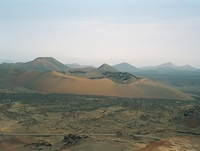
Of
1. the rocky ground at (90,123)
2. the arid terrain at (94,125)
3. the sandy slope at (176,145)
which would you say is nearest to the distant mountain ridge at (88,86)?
the arid terrain at (94,125)

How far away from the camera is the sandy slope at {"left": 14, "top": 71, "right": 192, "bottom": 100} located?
64.0 m

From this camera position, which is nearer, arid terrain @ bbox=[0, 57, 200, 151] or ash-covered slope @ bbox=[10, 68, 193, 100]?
arid terrain @ bbox=[0, 57, 200, 151]

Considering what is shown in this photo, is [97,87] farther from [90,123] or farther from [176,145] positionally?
[176,145]

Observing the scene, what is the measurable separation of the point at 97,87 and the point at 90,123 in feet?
109

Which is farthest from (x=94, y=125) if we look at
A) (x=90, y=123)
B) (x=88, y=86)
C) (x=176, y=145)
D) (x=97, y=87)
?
(x=88, y=86)

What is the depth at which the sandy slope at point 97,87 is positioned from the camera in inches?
2520

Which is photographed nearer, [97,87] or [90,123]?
[90,123]

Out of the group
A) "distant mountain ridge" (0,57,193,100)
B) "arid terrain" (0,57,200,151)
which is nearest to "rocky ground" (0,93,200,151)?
"arid terrain" (0,57,200,151)

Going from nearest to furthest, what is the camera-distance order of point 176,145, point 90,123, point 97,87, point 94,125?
point 176,145 → point 94,125 → point 90,123 → point 97,87

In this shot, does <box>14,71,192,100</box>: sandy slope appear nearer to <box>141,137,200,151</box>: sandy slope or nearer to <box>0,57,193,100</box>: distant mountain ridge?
<box>0,57,193,100</box>: distant mountain ridge

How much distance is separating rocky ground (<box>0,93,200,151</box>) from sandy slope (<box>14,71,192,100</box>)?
47.7 feet

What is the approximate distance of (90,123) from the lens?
34.0 m

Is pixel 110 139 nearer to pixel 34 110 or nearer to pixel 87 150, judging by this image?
pixel 87 150

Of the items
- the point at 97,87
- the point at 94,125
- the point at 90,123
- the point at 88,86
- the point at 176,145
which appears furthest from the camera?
the point at 88,86
